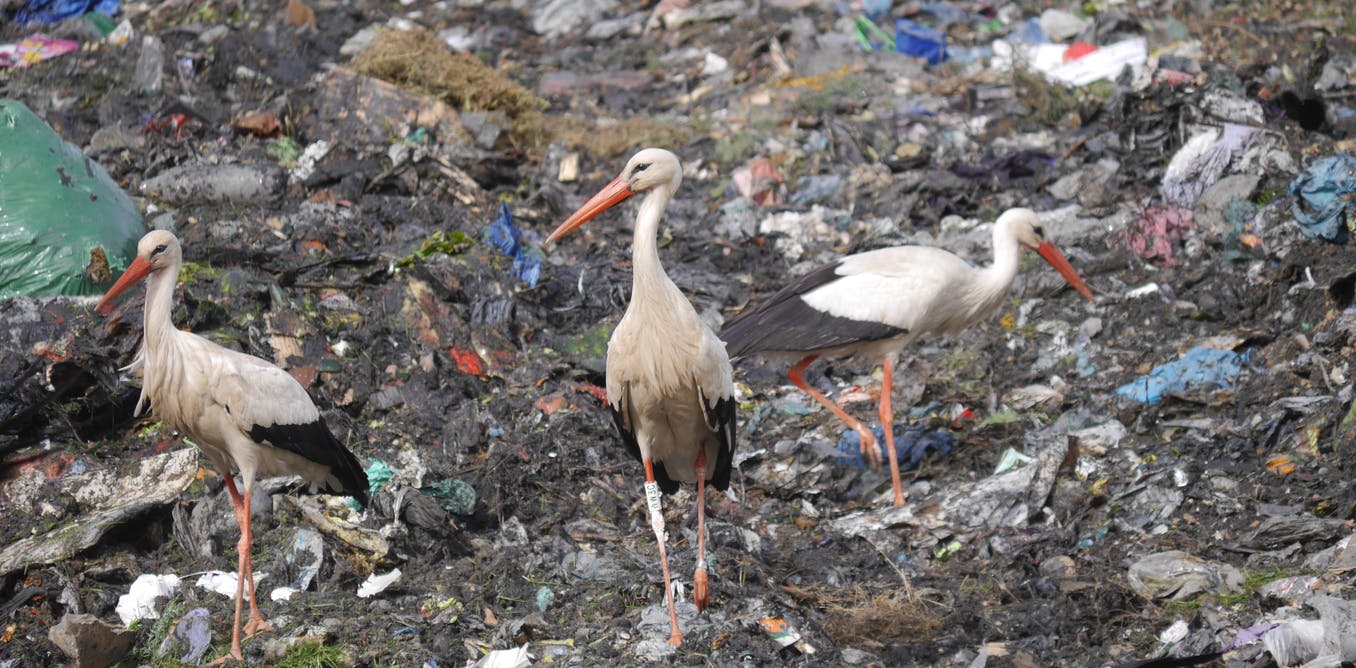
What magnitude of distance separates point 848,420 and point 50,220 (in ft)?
13.4

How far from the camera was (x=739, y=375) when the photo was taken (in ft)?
22.7

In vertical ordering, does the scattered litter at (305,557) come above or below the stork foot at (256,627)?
below

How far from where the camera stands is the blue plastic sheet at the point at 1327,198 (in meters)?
6.43

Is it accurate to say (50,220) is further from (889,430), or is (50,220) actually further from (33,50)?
(33,50)

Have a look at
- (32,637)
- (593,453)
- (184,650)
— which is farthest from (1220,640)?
(32,637)

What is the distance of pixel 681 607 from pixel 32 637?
239cm

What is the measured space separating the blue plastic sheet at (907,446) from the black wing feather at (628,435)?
1203mm

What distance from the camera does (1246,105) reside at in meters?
8.03

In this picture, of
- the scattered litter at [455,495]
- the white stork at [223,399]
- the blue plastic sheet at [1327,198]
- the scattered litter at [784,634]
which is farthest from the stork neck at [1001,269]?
the white stork at [223,399]

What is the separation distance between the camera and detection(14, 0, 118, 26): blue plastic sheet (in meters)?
11.5

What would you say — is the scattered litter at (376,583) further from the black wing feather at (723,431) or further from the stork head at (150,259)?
the stork head at (150,259)

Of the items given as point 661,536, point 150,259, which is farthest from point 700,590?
point 150,259

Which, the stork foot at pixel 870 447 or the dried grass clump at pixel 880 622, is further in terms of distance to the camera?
the stork foot at pixel 870 447

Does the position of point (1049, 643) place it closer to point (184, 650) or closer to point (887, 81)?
point (184, 650)
